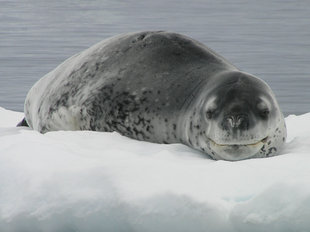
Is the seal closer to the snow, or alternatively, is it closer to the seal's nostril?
the seal's nostril

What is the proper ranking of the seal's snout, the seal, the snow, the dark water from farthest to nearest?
the dark water, the seal, the seal's snout, the snow

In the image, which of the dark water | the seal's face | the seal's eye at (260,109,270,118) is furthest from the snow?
the dark water

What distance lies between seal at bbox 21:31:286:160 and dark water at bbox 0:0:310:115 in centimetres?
409

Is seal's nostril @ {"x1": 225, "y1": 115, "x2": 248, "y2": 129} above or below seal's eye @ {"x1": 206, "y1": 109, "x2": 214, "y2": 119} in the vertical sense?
above

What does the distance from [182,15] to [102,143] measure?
75.8 feet

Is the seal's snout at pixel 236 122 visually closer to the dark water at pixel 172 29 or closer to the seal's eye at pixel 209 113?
the seal's eye at pixel 209 113

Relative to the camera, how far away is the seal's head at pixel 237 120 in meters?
5.32

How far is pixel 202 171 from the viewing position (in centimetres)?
477

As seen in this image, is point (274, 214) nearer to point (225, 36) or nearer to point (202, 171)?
point (202, 171)

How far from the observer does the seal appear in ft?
17.7

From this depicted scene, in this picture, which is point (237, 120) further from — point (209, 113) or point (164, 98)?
point (164, 98)

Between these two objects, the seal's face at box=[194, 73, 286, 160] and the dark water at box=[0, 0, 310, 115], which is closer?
the seal's face at box=[194, 73, 286, 160]

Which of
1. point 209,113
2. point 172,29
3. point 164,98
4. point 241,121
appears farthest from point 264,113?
point 172,29

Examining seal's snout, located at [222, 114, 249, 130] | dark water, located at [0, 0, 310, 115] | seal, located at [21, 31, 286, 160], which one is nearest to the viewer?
→ seal's snout, located at [222, 114, 249, 130]
